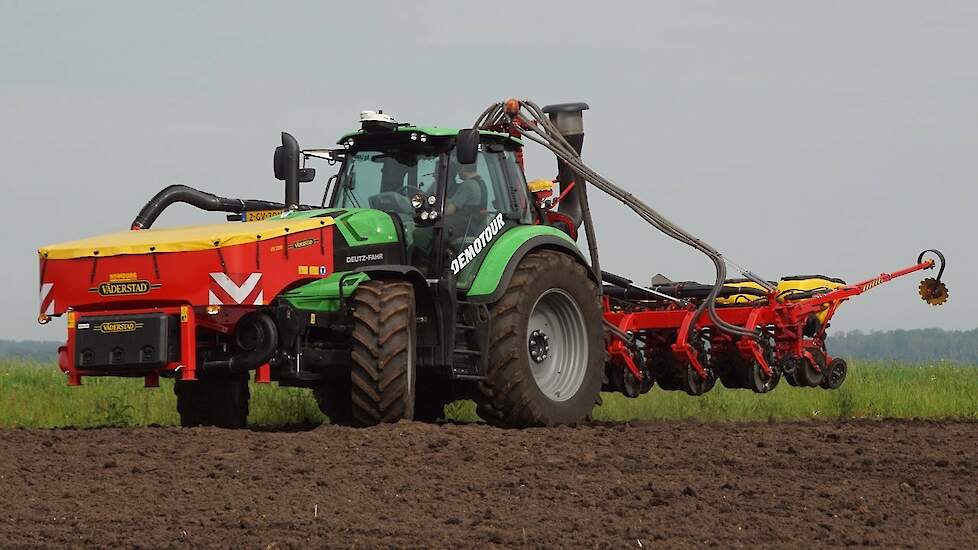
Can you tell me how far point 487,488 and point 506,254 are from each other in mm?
3493

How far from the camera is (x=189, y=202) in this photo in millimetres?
13453

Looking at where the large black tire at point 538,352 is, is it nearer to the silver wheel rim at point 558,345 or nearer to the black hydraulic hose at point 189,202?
the silver wheel rim at point 558,345

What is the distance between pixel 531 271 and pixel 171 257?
2.92 m

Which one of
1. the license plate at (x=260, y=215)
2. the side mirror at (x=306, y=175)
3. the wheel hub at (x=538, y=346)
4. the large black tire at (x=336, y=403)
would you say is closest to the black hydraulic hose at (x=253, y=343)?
the side mirror at (x=306, y=175)

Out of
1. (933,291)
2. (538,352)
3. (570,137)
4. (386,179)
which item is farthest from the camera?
(933,291)

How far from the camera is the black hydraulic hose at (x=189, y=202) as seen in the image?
13133 mm

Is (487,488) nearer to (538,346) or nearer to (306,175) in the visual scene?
(538,346)

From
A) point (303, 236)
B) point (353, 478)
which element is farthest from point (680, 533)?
point (303, 236)

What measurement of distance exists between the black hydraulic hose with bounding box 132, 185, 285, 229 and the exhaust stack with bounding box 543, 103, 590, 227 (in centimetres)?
269

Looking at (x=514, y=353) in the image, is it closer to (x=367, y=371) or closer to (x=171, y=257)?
(x=367, y=371)

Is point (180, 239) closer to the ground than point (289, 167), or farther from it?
closer to the ground

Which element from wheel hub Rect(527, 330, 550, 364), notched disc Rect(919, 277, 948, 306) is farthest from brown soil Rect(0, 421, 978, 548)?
notched disc Rect(919, 277, 948, 306)

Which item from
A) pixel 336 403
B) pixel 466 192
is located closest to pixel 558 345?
pixel 466 192

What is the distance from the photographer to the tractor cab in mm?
11836
